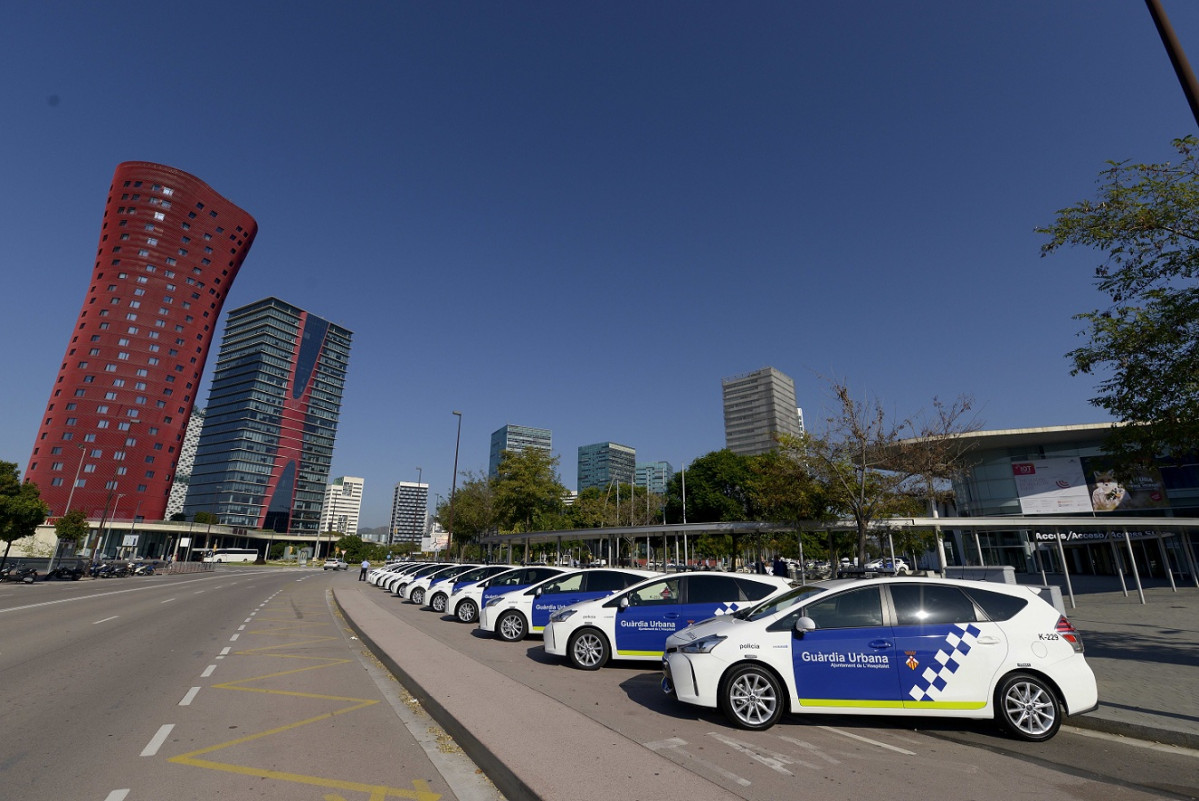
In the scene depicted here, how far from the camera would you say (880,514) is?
22.5m

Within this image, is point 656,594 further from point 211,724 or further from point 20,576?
point 20,576

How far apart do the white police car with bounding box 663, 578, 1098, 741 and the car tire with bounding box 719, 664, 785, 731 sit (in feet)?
0.04

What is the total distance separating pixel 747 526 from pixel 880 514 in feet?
18.6

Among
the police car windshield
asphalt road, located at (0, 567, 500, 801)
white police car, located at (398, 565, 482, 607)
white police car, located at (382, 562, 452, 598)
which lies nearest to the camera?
asphalt road, located at (0, 567, 500, 801)

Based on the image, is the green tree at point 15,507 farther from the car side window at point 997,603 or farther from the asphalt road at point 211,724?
the car side window at point 997,603

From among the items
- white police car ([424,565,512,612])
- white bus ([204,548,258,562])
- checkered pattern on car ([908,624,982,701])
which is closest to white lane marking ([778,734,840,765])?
checkered pattern on car ([908,624,982,701])

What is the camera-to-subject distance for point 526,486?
3684cm

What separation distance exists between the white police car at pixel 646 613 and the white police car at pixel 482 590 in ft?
18.6

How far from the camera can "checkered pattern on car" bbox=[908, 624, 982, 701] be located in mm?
6273

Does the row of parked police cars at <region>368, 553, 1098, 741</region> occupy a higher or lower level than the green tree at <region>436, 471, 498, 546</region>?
lower

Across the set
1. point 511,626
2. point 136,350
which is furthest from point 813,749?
point 136,350

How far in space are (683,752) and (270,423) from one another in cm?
17669

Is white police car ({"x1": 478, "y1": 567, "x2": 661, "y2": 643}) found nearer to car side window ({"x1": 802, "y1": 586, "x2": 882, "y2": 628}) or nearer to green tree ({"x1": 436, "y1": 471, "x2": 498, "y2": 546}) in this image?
car side window ({"x1": 802, "y1": 586, "x2": 882, "y2": 628})

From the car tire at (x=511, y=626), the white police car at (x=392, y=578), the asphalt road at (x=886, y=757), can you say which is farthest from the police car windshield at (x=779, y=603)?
the white police car at (x=392, y=578)
